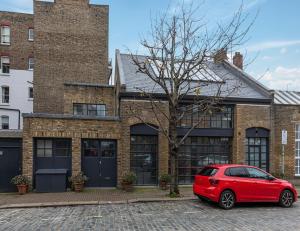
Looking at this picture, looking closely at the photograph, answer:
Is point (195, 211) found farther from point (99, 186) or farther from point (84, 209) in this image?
point (99, 186)

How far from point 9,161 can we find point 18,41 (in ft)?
83.0

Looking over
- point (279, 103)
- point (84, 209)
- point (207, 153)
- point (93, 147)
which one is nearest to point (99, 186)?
point (93, 147)

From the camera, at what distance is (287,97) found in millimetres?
19375

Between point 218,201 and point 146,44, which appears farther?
point 146,44

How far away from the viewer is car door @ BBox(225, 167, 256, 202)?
36.0ft

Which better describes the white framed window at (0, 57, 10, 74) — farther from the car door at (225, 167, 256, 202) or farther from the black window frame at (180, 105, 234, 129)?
the car door at (225, 167, 256, 202)

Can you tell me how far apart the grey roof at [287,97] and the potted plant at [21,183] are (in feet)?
46.0

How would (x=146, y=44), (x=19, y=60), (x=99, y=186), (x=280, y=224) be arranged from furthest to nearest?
1. (x=19, y=60)
2. (x=99, y=186)
3. (x=146, y=44)
4. (x=280, y=224)

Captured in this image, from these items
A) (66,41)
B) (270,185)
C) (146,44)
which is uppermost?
(66,41)

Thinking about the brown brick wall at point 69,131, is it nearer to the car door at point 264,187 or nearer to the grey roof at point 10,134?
the grey roof at point 10,134

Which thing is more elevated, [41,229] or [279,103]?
[279,103]

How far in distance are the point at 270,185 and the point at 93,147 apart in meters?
8.34

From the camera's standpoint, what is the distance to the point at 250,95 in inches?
691

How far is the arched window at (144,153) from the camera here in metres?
15.8
